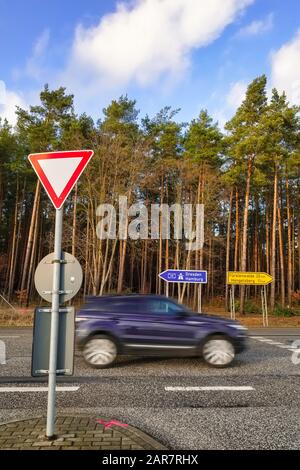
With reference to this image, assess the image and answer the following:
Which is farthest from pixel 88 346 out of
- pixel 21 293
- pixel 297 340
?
pixel 21 293

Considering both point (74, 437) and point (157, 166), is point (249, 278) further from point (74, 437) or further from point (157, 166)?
point (74, 437)

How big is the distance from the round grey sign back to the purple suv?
4.77m

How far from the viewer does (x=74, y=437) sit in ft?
13.9

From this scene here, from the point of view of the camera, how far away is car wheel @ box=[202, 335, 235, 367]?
8.84 metres

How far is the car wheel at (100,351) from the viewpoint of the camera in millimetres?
8711

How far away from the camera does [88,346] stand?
8734 millimetres

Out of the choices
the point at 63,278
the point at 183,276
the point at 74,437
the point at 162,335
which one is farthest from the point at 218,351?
the point at 183,276

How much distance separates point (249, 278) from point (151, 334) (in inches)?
618

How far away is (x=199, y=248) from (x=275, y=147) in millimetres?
10249

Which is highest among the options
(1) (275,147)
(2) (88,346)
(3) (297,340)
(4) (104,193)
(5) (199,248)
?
(1) (275,147)

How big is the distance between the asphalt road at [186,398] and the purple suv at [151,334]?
40 cm

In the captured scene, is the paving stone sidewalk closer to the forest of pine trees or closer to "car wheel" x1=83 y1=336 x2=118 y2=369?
"car wheel" x1=83 y1=336 x2=118 y2=369
